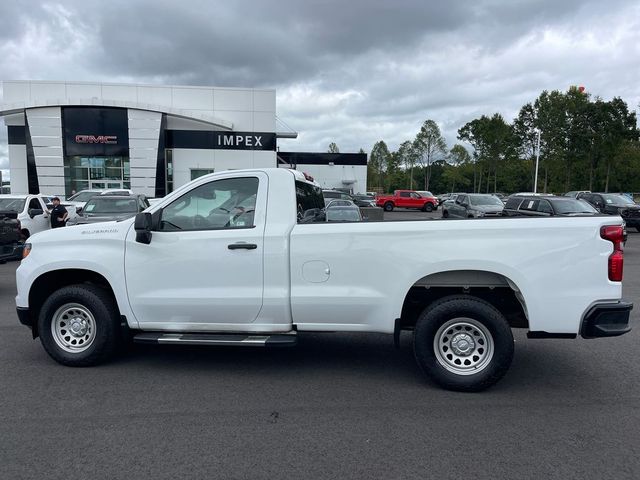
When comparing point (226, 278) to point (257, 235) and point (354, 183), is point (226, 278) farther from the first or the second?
point (354, 183)

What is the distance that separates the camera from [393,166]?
10250 centimetres

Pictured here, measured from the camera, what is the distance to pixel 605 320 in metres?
4.26

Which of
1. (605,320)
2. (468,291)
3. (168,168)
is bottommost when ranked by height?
(605,320)

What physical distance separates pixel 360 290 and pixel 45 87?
36.2 metres

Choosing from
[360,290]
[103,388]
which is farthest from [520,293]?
[103,388]

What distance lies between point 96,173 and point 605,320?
34.7 m

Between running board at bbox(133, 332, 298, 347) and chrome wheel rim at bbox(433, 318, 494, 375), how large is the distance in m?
1.36

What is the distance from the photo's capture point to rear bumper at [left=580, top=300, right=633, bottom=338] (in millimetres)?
4234

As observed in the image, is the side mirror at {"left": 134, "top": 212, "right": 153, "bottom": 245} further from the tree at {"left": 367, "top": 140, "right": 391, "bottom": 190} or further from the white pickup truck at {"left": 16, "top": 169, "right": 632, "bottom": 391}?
the tree at {"left": 367, "top": 140, "right": 391, "bottom": 190}

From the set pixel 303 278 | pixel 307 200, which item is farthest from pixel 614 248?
pixel 307 200

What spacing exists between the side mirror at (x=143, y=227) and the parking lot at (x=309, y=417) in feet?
4.49

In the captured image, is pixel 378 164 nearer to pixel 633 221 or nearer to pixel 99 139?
pixel 99 139

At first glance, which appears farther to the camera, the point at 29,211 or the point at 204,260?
the point at 29,211

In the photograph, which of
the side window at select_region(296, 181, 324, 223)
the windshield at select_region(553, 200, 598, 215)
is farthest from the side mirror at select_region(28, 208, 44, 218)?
the windshield at select_region(553, 200, 598, 215)
